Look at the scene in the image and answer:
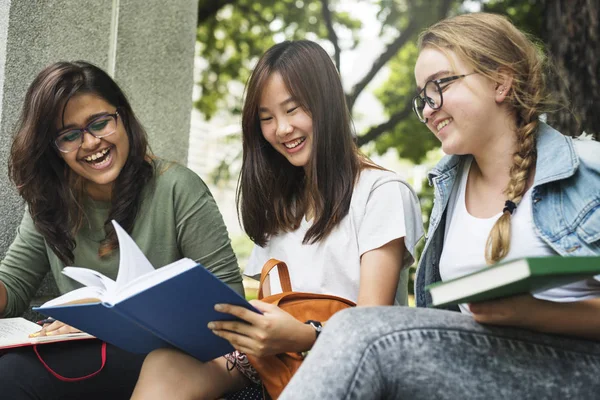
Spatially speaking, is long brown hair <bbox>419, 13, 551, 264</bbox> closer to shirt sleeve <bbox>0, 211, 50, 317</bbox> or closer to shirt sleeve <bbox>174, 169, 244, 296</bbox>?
shirt sleeve <bbox>174, 169, 244, 296</bbox>

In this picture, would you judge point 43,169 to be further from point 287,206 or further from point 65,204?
point 287,206

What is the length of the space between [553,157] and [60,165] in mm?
1916

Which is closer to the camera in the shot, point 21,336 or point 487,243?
point 487,243

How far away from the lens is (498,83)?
2148 mm

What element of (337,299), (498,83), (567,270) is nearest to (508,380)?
(567,270)

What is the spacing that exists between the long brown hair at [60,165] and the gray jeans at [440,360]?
57.3 inches

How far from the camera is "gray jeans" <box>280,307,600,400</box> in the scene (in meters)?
1.57

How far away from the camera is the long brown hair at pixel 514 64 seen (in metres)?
2.10

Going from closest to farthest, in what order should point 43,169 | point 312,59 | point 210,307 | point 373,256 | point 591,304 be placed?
point 591,304 < point 210,307 < point 373,256 < point 312,59 < point 43,169

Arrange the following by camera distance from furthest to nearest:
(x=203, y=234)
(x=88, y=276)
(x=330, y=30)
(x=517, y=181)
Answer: (x=330, y=30), (x=203, y=234), (x=88, y=276), (x=517, y=181)

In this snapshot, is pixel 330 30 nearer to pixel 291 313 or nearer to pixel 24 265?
pixel 24 265

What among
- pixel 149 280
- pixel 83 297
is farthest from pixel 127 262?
pixel 83 297

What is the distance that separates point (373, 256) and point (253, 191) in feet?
2.03

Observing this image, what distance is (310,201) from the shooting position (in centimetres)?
269
